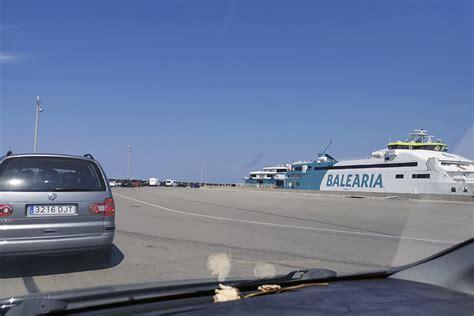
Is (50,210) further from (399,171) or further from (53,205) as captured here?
(399,171)

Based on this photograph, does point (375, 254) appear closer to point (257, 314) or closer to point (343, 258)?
point (343, 258)

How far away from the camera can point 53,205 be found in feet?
19.9

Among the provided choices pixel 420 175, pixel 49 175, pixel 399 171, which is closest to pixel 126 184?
pixel 399 171

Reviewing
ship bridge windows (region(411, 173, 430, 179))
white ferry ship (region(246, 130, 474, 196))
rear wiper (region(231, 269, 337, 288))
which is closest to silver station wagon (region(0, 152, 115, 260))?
rear wiper (region(231, 269, 337, 288))

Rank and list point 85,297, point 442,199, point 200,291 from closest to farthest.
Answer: point 85,297 < point 200,291 < point 442,199

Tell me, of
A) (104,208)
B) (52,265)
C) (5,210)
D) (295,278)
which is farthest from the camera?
(52,265)

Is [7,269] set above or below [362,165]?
below

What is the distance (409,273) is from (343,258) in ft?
15.2

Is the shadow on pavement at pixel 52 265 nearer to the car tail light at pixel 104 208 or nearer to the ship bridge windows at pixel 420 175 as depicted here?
the car tail light at pixel 104 208

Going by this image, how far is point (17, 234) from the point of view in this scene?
19.0ft

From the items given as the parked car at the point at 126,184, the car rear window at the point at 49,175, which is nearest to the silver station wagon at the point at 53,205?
the car rear window at the point at 49,175

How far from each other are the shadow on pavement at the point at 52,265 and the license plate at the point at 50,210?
72 cm

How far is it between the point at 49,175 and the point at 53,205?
59cm

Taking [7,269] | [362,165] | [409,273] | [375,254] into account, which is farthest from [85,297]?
[362,165]
